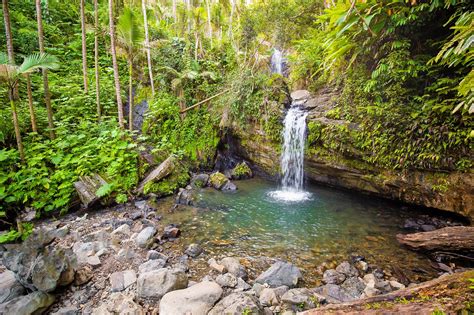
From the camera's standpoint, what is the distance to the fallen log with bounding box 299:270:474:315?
1714 millimetres

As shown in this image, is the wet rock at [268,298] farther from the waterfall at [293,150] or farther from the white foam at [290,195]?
the waterfall at [293,150]

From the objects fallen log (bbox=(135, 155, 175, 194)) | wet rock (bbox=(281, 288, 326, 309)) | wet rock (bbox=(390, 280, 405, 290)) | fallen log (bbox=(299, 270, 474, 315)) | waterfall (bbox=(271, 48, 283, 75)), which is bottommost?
wet rock (bbox=(390, 280, 405, 290))

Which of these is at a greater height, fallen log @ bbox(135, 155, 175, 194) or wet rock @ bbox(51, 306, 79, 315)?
fallen log @ bbox(135, 155, 175, 194)

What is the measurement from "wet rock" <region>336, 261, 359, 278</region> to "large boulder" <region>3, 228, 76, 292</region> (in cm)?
395

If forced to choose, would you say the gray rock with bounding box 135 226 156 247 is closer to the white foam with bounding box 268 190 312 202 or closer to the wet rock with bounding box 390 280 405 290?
the white foam with bounding box 268 190 312 202

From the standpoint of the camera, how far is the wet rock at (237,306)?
7.48ft

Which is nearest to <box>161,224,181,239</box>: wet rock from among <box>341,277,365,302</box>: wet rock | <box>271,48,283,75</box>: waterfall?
<box>341,277,365,302</box>: wet rock

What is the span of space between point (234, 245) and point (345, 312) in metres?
2.54

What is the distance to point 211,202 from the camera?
6.25m

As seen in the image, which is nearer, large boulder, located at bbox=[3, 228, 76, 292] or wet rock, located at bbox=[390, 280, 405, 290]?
large boulder, located at bbox=[3, 228, 76, 292]

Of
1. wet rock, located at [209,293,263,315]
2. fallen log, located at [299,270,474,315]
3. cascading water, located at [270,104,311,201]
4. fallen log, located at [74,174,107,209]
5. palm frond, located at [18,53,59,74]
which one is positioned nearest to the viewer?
fallen log, located at [299,270,474,315]

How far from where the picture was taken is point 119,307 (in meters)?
2.51

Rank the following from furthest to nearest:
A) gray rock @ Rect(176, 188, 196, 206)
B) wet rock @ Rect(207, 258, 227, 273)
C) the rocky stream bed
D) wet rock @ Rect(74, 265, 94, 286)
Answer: gray rock @ Rect(176, 188, 196, 206) → wet rock @ Rect(207, 258, 227, 273) → wet rock @ Rect(74, 265, 94, 286) → the rocky stream bed

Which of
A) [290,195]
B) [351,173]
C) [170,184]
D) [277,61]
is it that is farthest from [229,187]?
[277,61]
